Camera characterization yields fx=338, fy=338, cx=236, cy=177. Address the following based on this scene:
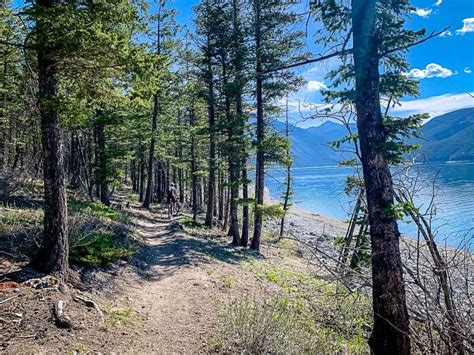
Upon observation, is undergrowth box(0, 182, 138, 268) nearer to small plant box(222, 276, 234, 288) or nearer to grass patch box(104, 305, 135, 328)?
grass patch box(104, 305, 135, 328)

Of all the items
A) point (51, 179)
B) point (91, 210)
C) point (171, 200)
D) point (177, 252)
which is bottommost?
point (177, 252)

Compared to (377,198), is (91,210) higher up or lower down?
lower down

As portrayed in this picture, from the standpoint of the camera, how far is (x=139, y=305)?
7102 millimetres

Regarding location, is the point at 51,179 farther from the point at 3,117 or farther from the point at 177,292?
the point at 3,117

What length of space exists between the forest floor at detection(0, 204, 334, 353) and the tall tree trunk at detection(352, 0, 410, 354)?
2195 mm

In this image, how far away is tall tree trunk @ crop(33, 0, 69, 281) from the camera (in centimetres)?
593

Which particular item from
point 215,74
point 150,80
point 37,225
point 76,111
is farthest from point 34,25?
point 215,74

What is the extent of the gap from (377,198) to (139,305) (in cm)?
522

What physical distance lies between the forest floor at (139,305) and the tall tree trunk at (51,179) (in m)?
0.43

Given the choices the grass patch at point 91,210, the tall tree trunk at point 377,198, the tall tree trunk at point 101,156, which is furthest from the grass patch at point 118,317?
the tall tree trunk at point 101,156

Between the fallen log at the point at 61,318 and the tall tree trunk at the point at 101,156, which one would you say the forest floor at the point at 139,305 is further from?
the tall tree trunk at the point at 101,156

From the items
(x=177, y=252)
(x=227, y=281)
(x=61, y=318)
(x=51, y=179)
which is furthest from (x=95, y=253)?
(x=177, y=252)

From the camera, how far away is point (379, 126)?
492 centimetres

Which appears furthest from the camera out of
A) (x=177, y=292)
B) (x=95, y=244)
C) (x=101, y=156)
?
(x=101, y=156)
